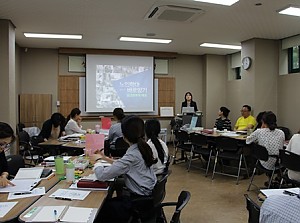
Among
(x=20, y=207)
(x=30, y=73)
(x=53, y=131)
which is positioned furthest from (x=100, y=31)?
(x=20, y=207)

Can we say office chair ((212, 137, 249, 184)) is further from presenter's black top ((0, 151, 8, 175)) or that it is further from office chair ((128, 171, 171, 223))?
presenter's black top ((0, 151, 8, 175))

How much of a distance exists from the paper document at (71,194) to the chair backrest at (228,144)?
3.87m

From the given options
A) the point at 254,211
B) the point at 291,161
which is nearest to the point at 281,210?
the point at 254,211

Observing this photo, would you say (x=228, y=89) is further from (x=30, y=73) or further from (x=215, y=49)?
(x=30, y=73)

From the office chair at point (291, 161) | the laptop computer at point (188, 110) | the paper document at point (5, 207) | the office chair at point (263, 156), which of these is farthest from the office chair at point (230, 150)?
the paper document at point (5, 207)

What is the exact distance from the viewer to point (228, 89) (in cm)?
998

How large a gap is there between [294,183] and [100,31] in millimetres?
5005

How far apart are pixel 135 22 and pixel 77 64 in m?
3.67

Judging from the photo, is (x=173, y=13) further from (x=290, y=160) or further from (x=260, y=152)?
(x=290, y=160)

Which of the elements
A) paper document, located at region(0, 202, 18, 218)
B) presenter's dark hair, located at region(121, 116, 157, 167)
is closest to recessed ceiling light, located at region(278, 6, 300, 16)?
presenter's dark hair, located at region(121, 116, 157, 167)

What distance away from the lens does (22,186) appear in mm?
2453

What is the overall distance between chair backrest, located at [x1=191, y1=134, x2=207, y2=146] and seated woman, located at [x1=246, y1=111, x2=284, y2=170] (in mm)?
1375

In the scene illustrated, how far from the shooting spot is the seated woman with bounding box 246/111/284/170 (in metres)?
4.66

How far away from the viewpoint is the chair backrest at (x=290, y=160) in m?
3.76
